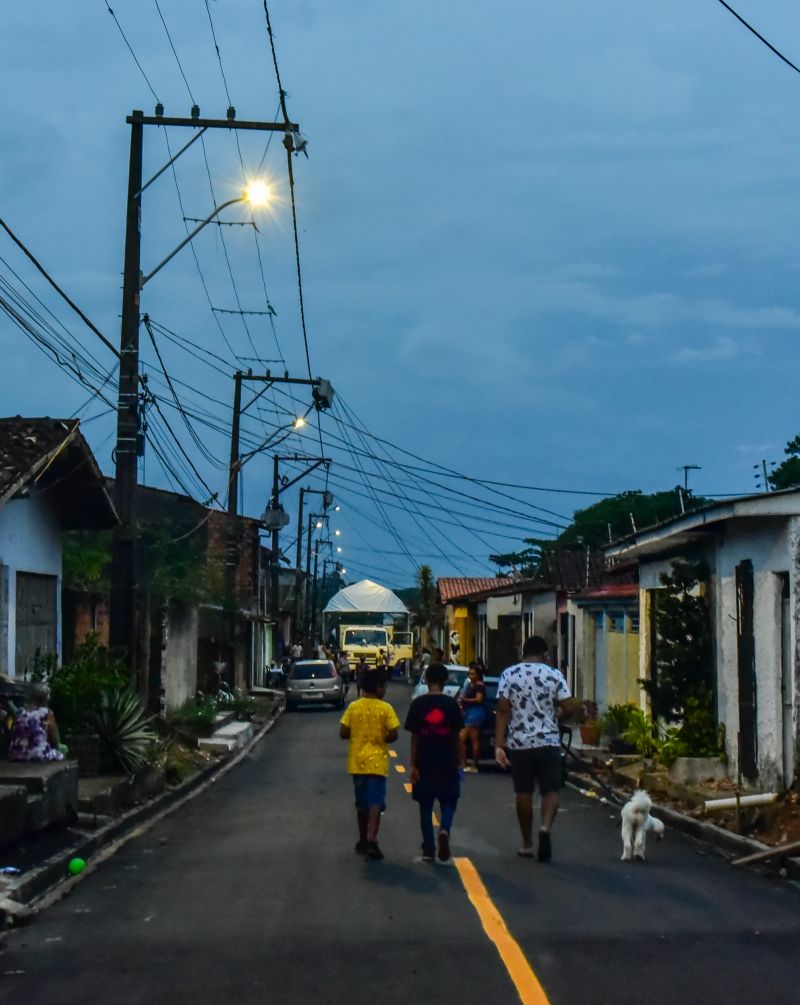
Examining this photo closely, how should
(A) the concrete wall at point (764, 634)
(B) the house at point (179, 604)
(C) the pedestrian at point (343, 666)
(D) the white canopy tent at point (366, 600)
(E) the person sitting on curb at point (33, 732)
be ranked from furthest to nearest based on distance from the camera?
(D) the white canopy tent at point (366, 600), (C) the pedestrian at point (343, 666), (B) the house at point (179, 604), (A) the concrete wall at point (764, 634), (E) the person sitting on curb at point (33, 732)

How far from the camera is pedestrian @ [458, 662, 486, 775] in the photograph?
23469 mm

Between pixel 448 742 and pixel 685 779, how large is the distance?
838 centimetres

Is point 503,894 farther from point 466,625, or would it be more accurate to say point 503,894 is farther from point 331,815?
point 466,625

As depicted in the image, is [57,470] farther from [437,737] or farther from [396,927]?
[396,927]

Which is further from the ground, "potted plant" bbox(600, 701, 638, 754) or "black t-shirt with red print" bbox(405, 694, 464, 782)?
"black t-shirt with red print" bbox(405, 694, 464, 782)

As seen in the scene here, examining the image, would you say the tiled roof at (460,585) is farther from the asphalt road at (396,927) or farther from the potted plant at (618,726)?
the asphalt road at (396,927)

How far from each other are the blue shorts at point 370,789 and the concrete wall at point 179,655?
63.0 ft

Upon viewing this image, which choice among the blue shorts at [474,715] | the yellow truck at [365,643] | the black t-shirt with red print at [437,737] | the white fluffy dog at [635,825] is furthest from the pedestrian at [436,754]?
the yellow truck at [365,643]

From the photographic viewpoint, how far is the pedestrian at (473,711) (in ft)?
77.0

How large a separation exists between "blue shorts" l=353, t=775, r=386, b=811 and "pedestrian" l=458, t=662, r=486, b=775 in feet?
37.4

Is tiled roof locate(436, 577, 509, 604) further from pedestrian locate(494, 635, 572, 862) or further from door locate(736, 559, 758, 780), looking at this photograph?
pedestrian locate(494, 635, 572, 862)

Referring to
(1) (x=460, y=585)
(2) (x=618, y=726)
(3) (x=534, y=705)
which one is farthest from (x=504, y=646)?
(3) (x=534, y=705)

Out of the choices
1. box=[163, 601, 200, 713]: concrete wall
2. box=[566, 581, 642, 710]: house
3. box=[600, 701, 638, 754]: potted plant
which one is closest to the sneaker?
box=[600, 701, 638, 754]: potted plant

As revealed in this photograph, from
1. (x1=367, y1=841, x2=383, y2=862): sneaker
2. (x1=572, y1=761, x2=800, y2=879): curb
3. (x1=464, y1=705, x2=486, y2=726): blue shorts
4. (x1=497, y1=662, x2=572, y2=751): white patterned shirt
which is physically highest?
(x1=497, y1=662, x2=572, y2=751): white patterned shirt
